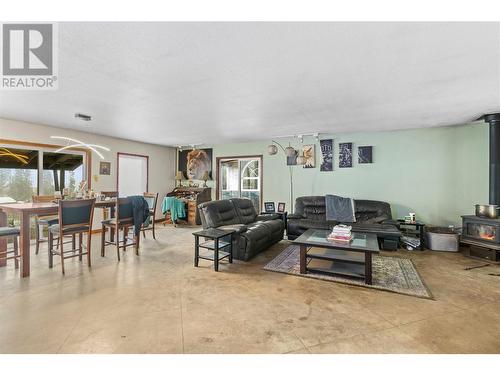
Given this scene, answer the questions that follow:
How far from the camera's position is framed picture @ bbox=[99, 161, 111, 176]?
233 inches

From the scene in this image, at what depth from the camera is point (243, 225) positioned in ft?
13.6

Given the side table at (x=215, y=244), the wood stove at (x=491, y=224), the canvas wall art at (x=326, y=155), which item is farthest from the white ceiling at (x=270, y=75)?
the side table at (x=215, y=244)

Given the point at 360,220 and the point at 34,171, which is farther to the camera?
the point at 360,220

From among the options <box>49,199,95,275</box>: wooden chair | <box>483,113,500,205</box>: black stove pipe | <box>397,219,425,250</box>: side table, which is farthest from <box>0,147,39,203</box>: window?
<box>483,113,500,205</box>: black stove pipe

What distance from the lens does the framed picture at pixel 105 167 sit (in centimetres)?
591

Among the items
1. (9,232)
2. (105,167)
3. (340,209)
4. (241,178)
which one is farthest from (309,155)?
(9,232)

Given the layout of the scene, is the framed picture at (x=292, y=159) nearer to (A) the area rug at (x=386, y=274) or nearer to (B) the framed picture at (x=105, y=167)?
(A) the area rug at (x=386, y=274)

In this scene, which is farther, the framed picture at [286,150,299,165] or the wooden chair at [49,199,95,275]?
the framed picture at [286,150,299,165]

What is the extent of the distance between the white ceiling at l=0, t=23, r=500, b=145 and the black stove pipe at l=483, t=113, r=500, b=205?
24cm

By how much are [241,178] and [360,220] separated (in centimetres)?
344

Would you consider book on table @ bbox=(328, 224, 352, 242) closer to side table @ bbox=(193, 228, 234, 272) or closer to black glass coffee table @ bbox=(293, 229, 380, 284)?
black glass coffee table @ bbox=(293, 229, 380, 284)

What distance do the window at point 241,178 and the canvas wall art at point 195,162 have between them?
0.45 meters

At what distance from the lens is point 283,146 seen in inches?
251

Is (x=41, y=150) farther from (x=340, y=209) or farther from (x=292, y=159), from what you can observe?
(x=340, y=209)
